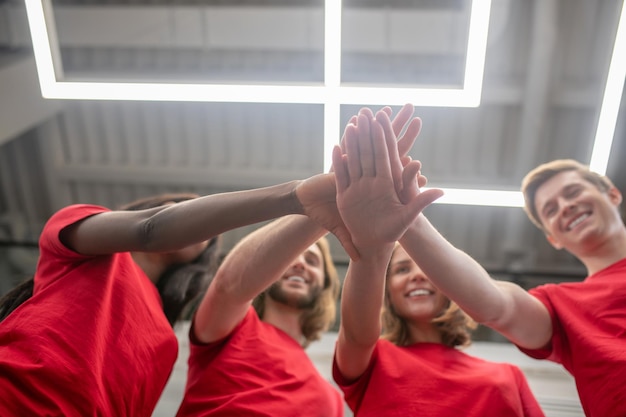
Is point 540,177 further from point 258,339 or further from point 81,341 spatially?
point 81,341

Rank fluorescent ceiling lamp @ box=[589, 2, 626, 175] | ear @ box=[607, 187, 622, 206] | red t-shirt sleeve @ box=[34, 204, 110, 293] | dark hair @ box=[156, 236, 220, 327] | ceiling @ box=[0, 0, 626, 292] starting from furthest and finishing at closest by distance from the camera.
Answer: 1. ceiling @ box=[0, 0, 626, 292]
2. ear @ box=[607, 187, 622, 206]
3. dark hair @ box=[156, 236, 220, 327]
4. fluorescent ceiling lamp @ box=[589, 2, 626, 175]
5. red t-shirt sleeve @ box=[34, 204, 110, 293]

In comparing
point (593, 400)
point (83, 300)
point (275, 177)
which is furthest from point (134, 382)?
point (275, 177)

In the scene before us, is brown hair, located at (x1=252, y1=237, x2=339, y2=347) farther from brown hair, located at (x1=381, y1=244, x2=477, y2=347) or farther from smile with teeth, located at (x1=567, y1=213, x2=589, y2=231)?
smile with teeth, located at (x1=567, y1=213, x2=589, y2=231)

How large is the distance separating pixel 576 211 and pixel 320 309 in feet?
2.57

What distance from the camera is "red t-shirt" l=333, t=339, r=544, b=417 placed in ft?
4.47

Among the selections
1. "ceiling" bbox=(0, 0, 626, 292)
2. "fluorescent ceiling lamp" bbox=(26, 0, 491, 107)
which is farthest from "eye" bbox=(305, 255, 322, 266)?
"ceiling" bbox=(0, 0, 626, 292)

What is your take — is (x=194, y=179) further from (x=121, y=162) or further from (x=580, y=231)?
(x=580, y=231)

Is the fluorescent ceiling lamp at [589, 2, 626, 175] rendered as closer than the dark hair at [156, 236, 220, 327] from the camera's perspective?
Yes

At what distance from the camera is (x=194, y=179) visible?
9.75ft

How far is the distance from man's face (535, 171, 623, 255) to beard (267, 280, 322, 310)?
0.71 metres

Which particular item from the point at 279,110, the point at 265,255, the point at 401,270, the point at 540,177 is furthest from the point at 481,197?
the point at 279,110

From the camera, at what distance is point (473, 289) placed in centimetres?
127

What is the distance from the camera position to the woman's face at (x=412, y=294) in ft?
5.26

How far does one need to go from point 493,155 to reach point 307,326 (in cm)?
150
